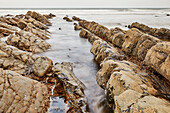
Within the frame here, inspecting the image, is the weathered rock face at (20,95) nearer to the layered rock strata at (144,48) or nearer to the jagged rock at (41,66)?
the jagged rock at (41,66)

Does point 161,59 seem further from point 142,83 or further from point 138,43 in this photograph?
point 138,43

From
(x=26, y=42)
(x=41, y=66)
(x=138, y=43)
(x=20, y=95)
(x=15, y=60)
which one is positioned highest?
(x=138, y=43)

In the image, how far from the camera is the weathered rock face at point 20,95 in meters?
3.83

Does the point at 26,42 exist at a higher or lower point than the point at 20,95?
higher

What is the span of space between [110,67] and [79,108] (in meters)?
2.36

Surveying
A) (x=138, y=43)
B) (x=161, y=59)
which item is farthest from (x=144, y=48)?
(x=161, y=59)

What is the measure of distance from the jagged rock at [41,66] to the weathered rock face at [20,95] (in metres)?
1.61

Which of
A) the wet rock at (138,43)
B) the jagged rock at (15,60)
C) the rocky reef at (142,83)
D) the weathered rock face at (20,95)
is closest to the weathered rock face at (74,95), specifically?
the weathered rock face at (20,95)

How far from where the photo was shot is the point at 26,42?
1074 cm

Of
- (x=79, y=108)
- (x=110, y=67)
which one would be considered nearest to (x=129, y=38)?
(x=110, y=67)

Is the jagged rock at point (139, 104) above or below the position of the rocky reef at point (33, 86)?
above

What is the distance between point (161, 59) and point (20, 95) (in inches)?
230

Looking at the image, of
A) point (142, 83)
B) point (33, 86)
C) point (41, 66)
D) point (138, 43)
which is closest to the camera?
point (142, 83)

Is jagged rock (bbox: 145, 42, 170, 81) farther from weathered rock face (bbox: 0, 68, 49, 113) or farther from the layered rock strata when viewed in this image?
A: weathered rock face (bbox: 0, 68, 49, 113)
